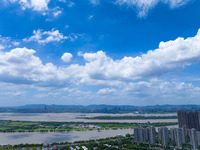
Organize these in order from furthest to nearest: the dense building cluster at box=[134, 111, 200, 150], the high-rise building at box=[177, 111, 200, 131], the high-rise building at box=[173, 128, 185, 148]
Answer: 1. the high-rise building at box=[177, 111, 200, 131]
2. the high-rise building at box=[173, 128, 185, 148]
3. the dense building cluster at box=[134, 111, 200, 150]

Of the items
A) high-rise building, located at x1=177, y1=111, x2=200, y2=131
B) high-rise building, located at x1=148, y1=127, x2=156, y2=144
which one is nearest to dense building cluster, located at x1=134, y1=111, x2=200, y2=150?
high-rise building, located at x1=148, y1=127, x2=156, y2=144

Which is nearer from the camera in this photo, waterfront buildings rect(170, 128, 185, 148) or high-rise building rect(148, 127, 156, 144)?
waterfront buildings rect(170, 128, 185, 148)

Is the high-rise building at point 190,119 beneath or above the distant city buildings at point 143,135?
above

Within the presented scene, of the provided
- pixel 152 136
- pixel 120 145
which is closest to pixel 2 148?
pixel 120 145

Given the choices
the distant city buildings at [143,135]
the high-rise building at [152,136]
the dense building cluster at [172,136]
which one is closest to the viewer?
the dense building cluster at [172,136]

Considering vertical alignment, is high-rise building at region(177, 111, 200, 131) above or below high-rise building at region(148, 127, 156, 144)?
above

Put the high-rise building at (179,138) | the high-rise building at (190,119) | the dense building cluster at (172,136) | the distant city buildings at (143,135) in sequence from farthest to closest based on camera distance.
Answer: the high-rise building at (190,119) → the distant city buildings at (143,135) → the high-rise building at (179,138) → the dense building cluster at (172,136)

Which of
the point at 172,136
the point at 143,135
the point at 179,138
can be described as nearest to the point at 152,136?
the point at 143,135

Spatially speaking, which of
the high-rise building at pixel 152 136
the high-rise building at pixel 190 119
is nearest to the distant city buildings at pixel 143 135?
the high-rise building at pixel 152 136

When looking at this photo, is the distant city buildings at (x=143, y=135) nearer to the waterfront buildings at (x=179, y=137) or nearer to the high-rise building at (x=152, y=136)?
the high-rise building at (x=152, y=136)

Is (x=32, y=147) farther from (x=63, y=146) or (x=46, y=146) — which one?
(x=63, y=146)

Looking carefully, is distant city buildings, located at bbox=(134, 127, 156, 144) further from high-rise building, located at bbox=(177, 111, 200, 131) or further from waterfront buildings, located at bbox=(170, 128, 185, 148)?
high-rise building, located at bbox=(177, 111, 200, 131)
